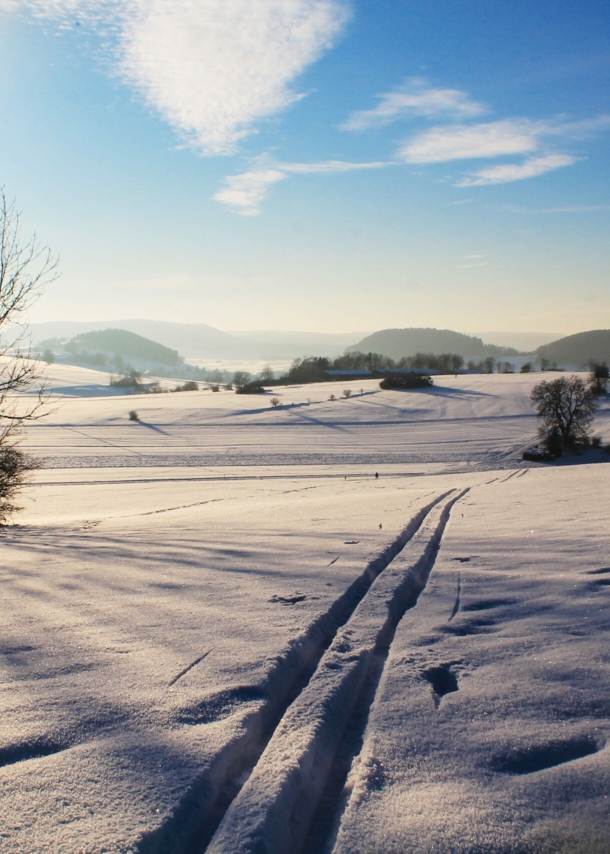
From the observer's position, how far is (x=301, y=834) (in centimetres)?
242

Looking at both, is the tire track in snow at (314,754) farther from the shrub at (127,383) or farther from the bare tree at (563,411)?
the shrub at (127,383)

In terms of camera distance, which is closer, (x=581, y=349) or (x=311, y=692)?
(x=311, y=692)

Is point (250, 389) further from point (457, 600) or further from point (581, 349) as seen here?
point (581, 349)

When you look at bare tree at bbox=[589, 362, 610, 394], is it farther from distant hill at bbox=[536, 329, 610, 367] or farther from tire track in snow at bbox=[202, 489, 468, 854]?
distant hill at bbox=[536, 329, 610, 367]

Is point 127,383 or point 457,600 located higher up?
point 127,383

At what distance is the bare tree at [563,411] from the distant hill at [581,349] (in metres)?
147

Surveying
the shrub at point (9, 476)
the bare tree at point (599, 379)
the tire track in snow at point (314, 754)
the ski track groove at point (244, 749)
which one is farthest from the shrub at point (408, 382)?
the tire track in snow at point (314, 754)

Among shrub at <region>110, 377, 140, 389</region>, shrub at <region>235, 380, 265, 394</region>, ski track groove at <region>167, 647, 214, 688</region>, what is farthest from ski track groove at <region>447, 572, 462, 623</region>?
shrub at <region>110, 377, 140, 389</region>

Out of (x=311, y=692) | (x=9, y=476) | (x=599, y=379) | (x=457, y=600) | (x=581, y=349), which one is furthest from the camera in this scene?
(x=581, y=349)

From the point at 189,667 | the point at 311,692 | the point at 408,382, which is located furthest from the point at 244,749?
the point at 408,382

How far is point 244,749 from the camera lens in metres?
2.92

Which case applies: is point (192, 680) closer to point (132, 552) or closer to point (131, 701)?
point (131, 701)

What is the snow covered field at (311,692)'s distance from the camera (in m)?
2.38

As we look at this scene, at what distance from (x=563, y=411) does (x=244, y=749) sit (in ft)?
126
